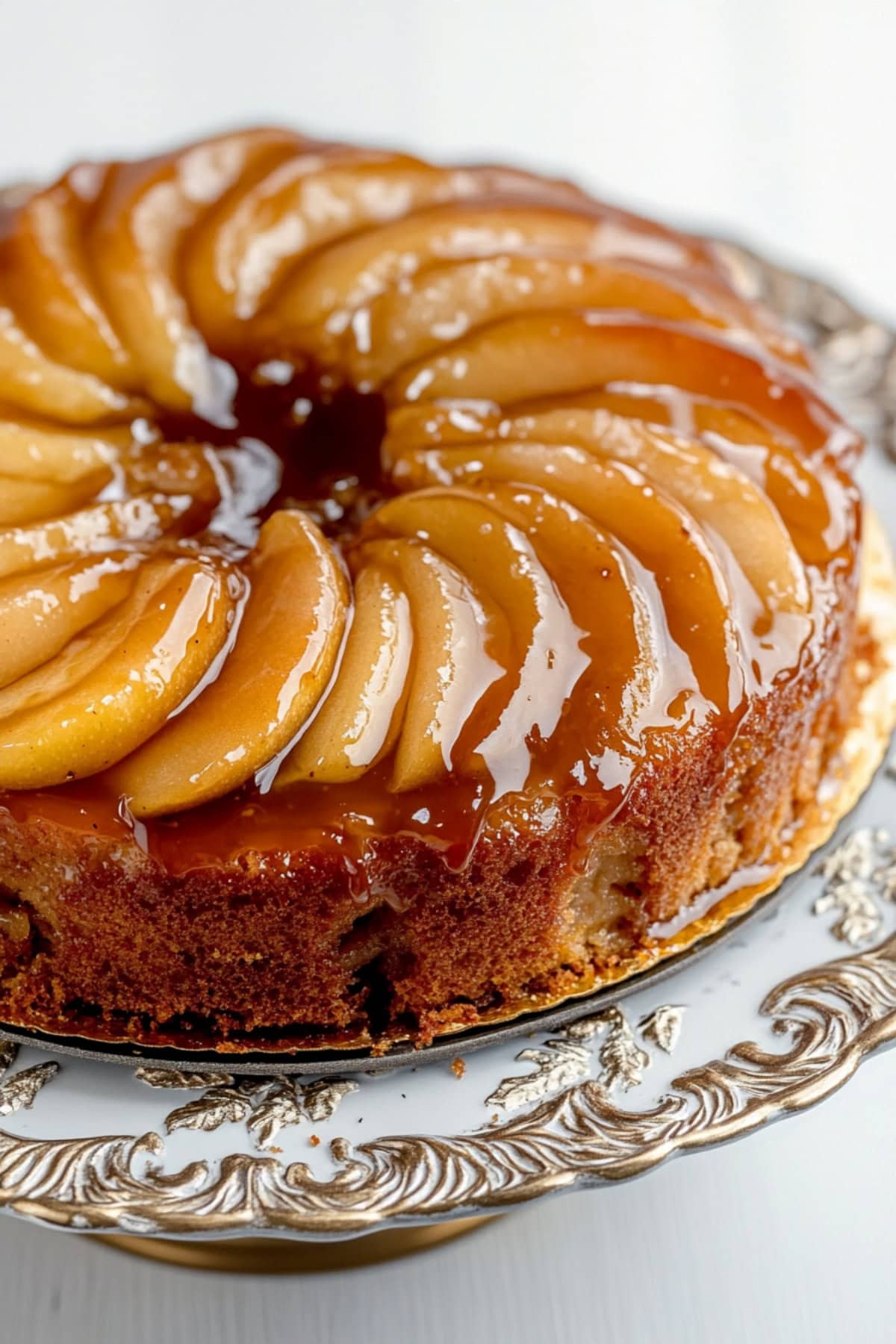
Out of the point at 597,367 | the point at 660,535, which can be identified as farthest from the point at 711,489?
the point at 597,367

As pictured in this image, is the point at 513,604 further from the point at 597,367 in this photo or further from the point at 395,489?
the point at 597,367

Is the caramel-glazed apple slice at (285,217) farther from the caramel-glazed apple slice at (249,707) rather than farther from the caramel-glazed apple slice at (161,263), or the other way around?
the caramel-glazed apple slice at (249,707)

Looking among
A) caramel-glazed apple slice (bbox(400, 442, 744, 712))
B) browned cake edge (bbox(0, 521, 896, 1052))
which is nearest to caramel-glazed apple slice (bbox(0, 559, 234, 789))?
browned cake edge (bbox(0, 521, 896, 1052))

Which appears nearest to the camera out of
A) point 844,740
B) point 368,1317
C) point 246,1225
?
point 246,1225

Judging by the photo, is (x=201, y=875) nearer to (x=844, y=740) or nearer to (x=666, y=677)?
(x=666, y=677)

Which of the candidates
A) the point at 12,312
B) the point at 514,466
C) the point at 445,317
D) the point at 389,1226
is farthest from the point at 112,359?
the point at 389,1226
